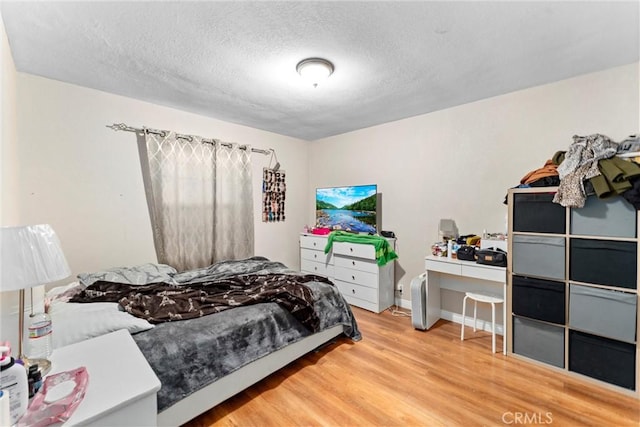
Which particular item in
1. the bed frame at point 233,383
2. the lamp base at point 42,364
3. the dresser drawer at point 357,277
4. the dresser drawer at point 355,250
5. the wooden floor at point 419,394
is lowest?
the wooden floor at point 419,394

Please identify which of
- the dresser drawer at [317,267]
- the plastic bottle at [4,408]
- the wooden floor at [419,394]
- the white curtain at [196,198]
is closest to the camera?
the plastic bottle at [4,408]

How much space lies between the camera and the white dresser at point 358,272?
342cm

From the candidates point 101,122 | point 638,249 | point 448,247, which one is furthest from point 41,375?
point 638,249

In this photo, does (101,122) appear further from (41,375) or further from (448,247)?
(448,247)

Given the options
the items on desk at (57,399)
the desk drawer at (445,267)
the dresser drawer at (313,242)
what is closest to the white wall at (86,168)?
the items on desk at (57,399)

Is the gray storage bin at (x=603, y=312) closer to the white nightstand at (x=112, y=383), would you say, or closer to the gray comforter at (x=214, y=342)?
the gray comforter at (x=214, y=342)

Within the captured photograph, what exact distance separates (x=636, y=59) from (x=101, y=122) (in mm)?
4760

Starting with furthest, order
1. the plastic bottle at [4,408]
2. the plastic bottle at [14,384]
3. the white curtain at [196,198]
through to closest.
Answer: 1. the white curtain at [196,198]
2. the plastic bottle at [14,384]
3. the plastic bottle at [4,408]

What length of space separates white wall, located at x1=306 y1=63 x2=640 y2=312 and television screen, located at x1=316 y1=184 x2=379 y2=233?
0.26 m

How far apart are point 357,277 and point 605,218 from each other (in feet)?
7.88

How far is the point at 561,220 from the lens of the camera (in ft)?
7.25

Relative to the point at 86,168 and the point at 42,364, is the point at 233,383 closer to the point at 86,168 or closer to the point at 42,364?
the point at 42,364

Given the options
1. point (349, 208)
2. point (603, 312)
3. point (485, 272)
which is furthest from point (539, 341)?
point (349, 208)

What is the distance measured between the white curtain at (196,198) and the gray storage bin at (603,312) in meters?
3.45
